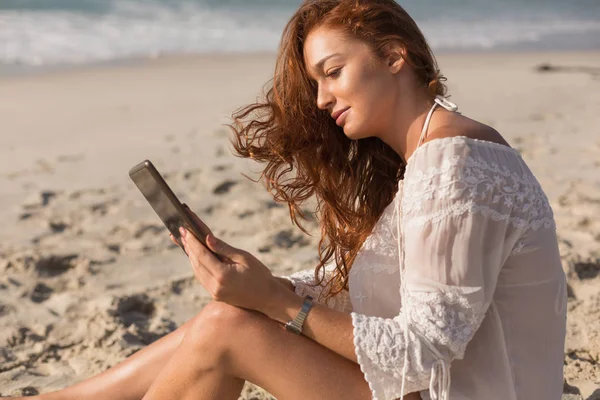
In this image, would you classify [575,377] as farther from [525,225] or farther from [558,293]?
[525,225]

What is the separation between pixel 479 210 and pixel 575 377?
1.22 meters

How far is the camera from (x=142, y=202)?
4.80 metres

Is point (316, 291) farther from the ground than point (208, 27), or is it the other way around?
point (208, 27)

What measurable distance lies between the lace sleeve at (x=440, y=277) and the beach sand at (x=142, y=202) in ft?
3.20

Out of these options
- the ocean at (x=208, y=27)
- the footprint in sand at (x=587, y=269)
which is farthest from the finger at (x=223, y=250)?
the ocean at (x=208, y=27)

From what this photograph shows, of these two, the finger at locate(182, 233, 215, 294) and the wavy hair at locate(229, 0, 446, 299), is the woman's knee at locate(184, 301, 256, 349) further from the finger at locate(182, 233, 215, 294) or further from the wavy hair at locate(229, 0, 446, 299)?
the wavy hair at locate(229, 0, 446, 299)

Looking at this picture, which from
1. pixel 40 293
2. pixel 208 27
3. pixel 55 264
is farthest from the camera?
pixel 208 27

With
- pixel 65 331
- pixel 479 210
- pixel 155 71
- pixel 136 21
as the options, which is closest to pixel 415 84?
pixel 479 210

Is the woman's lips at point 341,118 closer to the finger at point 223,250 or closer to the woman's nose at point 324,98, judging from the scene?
the woman's nose at point 324,98

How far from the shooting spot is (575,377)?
2732mm

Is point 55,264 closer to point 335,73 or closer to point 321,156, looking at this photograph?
point 321,156

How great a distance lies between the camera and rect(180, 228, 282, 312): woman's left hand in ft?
6.12

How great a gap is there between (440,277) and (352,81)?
0.59 metres

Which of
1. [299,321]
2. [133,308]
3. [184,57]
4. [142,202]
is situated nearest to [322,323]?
[299,321]
